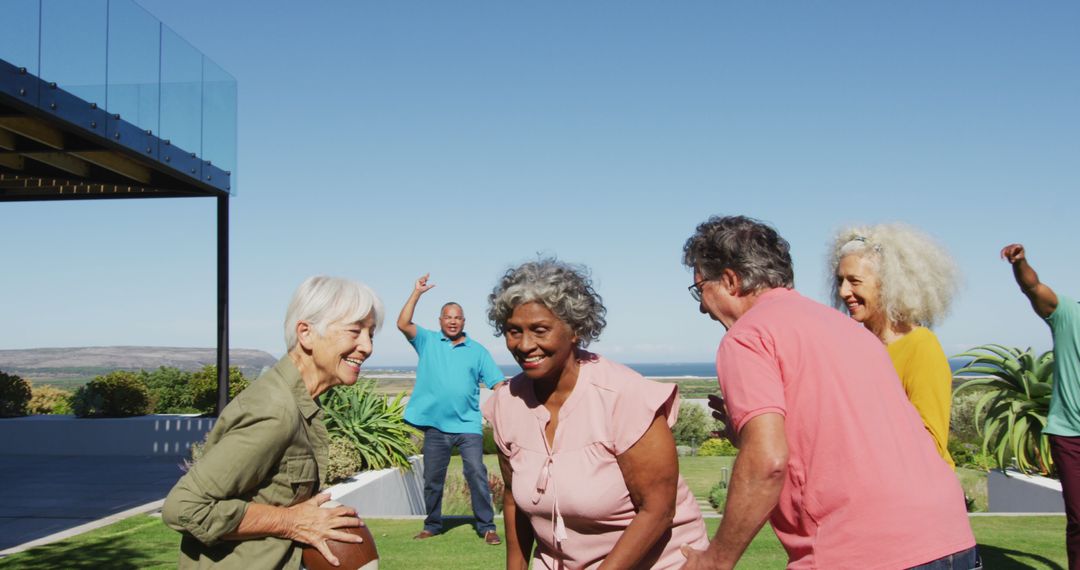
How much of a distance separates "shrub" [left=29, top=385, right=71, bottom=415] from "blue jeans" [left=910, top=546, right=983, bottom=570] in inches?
834

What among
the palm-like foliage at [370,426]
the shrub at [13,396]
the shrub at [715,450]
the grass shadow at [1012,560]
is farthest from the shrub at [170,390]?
the grass shadow at [1012,560]

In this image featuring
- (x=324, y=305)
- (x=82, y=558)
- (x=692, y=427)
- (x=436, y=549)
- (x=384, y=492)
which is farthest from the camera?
(x=692, y=427)

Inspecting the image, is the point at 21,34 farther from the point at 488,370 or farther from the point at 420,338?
the point at 488,370

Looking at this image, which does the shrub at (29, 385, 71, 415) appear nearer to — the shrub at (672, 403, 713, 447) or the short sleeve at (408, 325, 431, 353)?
the short sleeve at (408, 325, 431, 353)

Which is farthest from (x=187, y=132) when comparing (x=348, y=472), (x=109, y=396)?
(x=109, y=396)

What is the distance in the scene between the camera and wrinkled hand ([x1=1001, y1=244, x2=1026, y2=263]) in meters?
4.61

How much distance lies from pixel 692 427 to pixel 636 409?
2458 centimetres

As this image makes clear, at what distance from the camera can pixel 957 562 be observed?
2.45m

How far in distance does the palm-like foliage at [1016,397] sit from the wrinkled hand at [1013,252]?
427cm

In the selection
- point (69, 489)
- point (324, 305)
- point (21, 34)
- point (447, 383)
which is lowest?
point (69, 489)

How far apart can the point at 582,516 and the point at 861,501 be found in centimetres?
102

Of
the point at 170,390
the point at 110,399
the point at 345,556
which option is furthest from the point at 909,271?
the point at 170,390

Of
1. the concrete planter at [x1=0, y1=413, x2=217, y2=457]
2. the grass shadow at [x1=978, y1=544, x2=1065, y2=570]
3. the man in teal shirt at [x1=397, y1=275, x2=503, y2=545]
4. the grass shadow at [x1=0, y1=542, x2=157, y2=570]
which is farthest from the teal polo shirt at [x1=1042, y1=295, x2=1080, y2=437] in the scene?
the concrete planter at [x1=0, y1=413, x2=217, y2=457]

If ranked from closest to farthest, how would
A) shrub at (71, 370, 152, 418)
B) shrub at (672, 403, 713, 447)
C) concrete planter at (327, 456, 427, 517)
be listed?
concrete planter at (327, 456, 427, 517), shrub at (71, 370, 152, 418), shrub at (672, 403, 713, 447)
